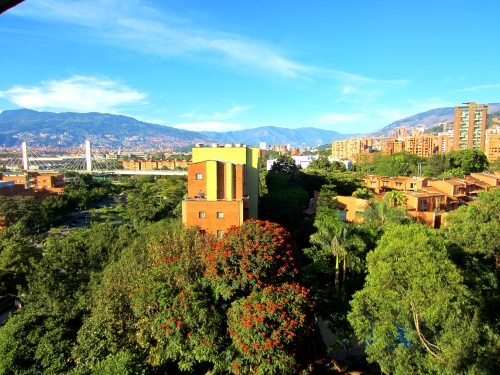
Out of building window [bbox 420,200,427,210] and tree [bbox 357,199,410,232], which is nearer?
tree [bbox 357,199,410,232]

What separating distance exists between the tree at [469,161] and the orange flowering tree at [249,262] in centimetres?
3793

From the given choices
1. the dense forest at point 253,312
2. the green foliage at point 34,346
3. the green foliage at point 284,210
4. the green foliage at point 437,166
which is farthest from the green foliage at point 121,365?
the green foliage at point 437,166

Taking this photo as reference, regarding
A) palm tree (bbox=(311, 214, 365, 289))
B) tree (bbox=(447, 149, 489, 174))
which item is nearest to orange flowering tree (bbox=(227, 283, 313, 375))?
palm tree (bbox=(311, 214, 365, 289))

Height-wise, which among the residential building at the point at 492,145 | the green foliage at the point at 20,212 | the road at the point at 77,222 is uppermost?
the residential building at the point at 492,145

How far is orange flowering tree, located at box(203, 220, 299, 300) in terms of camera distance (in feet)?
24.2

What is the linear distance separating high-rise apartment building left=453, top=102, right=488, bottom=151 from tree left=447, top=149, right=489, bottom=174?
25.3 m

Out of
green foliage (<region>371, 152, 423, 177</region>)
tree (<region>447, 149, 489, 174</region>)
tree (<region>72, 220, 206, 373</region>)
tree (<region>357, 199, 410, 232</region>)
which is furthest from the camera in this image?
green foliage (<region>371, 152, 423, 177</region>)

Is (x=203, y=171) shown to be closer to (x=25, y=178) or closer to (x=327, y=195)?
(x=327, y=195)

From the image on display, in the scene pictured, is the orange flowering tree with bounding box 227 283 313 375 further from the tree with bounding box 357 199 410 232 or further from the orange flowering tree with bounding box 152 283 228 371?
the tree with bounding box 357 199 410 232

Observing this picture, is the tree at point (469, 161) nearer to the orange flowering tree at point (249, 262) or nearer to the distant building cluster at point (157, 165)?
the orange flowering tree at point (249, 262)

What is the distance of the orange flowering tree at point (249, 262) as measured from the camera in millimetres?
7383

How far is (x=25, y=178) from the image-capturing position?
143 ft

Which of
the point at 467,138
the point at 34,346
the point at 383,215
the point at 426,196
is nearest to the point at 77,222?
the point at 383,215

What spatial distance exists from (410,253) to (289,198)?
13451 mm
